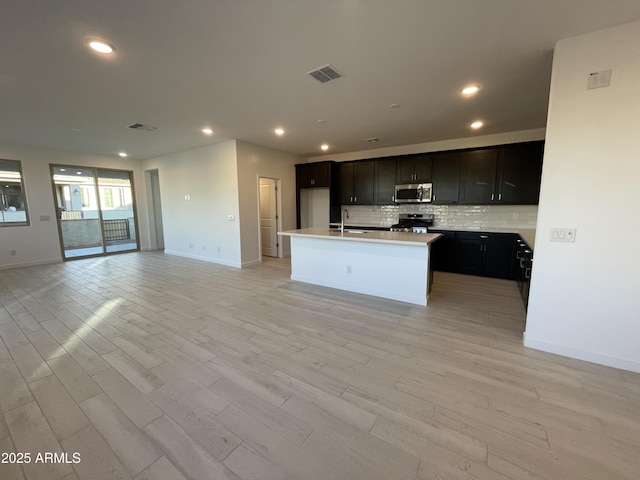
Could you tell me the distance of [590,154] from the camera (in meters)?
2.08

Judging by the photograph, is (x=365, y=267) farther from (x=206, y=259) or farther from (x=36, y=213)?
(x=36, y=213)

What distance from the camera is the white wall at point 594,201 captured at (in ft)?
6.46

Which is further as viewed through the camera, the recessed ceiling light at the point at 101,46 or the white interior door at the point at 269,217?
the white interior door at the point at 269,217

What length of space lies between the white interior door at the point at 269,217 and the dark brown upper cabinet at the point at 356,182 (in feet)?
5.83

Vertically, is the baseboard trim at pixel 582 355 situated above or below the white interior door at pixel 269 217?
below

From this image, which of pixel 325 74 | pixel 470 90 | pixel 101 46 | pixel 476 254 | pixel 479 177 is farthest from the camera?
pixel 479 177

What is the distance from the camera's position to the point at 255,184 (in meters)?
5.79

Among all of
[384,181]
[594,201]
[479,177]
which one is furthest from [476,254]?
[594,201]

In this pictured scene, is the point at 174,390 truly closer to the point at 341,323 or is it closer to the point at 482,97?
the point at 341,323

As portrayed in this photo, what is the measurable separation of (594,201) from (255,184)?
5365 mm

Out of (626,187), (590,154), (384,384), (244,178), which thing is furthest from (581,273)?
(244,178)

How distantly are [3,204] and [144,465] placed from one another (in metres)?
7.39

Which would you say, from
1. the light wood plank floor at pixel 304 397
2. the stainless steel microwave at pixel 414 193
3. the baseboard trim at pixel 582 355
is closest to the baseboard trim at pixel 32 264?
the light wood plank floor at pixel 304 397

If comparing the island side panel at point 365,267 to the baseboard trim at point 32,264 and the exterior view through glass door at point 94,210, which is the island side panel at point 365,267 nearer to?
the exterior view through glass door at point 94,210
